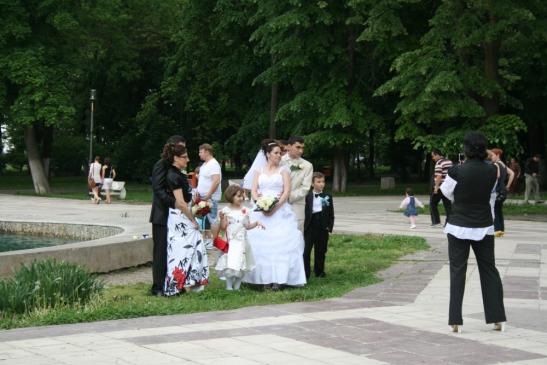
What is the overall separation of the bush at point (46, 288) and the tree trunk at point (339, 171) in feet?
102

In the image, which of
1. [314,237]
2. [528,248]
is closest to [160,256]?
[314,237]

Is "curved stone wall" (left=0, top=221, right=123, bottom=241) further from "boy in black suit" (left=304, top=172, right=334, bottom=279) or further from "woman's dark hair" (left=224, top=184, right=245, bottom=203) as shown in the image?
"woman's dark hair" (left=224, top=184, right=245, bottom=203)

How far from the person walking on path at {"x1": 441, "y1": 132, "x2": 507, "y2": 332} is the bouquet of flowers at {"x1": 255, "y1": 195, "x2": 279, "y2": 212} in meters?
3.13

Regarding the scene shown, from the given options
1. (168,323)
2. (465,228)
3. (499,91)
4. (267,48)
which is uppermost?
(267,48)

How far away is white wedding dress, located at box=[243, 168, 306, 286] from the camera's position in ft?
38.8

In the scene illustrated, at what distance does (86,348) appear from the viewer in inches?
309

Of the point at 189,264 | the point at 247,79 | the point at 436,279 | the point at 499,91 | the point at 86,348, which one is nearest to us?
the point at 86,348

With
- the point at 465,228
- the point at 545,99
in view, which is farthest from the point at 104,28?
the point at 465,228

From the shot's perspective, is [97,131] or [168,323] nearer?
[168,323]

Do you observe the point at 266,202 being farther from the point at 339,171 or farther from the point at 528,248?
the point at 339,171

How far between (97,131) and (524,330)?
53.4 m

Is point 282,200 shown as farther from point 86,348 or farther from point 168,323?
point 86,348

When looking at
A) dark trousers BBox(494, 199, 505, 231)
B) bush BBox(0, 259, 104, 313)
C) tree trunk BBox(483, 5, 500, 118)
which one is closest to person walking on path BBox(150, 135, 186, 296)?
bush BBox(0, 259, 104, 313)

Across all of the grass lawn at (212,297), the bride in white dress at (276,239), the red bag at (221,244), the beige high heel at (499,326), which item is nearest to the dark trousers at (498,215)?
the grass lawn at (212,297)
